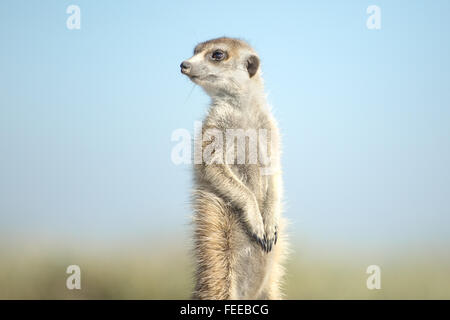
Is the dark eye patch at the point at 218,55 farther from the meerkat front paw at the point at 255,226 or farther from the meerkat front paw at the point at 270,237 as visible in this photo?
the meerkat front paw at the point at 270,237

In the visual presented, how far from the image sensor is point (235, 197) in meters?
4.31

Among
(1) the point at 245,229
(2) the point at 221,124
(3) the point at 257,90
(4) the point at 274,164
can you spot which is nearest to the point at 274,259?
(1) the point at 245,229

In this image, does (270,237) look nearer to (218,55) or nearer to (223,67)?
(223,67)

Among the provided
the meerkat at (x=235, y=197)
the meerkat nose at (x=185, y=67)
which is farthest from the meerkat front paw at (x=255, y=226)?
the meerkat nose at (x=185, y=67)

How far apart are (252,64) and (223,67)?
12.5 inches

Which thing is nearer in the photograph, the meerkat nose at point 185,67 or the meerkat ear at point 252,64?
the meerkat nose at point 185,67

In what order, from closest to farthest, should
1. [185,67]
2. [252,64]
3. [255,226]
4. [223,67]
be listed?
1. [255,226]
2. [185,67]
3. [223,67]
4. [252,64]

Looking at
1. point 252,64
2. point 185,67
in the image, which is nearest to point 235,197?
point 185,67

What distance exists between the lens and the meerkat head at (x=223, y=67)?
15.7ft

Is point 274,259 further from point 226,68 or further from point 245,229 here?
point 226,68

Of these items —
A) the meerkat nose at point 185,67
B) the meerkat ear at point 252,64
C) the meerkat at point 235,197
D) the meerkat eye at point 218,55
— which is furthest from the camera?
the meerkat ear at point 252,64

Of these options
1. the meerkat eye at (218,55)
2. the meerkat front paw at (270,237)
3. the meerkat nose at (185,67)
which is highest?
the meerkat eye at (218,55)
